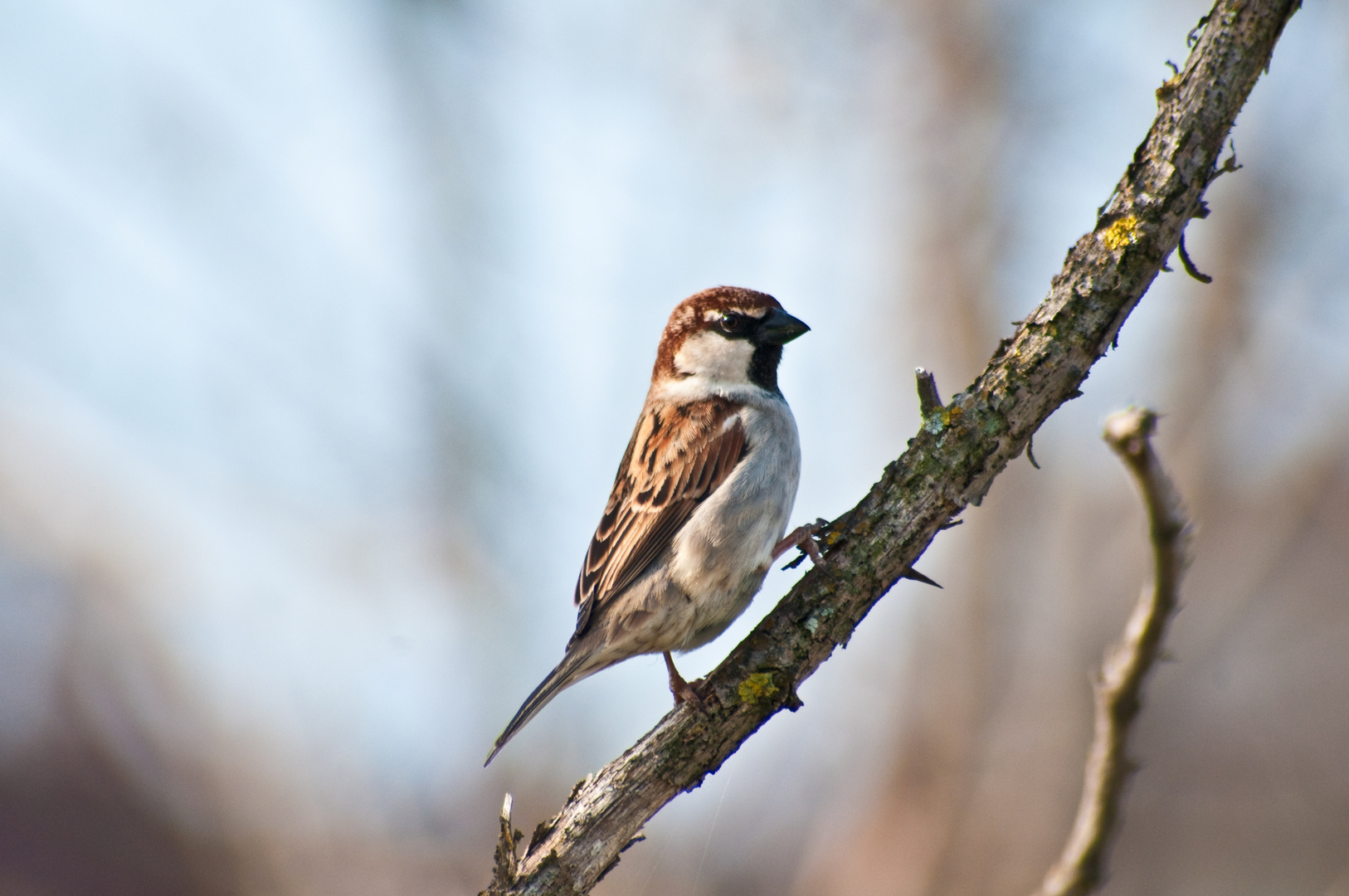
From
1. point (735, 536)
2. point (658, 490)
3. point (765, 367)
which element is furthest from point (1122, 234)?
point (765, 367)

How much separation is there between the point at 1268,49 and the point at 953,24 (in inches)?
306

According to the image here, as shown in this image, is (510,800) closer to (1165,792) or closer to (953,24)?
(1165,792)

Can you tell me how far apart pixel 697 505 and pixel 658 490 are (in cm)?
23

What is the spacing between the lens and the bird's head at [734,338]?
183 inches

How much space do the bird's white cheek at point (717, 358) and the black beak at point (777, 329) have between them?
2.8 inches

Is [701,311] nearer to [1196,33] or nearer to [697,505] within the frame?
[697,505]

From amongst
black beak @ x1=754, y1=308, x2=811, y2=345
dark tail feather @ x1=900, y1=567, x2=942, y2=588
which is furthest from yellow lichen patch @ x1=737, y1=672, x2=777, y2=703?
black beak @ x1=754, y1=308, x2=811, y2=345

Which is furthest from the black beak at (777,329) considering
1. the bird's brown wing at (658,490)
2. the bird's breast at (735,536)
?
the bird's breast at (735,536)

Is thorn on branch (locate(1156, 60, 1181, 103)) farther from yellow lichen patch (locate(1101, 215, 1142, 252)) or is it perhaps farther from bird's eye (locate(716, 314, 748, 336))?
bird's eye (locate(716, 314, 748, 336))

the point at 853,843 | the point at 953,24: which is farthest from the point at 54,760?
the point at 953,24

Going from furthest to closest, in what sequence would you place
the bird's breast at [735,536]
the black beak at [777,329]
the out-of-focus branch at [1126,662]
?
the black beak at [777,329] → the bird's breast at [735,536] → the out-of-focus branch at [1126,662]

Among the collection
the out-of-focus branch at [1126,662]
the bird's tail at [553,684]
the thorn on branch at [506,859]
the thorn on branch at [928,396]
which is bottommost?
the out-of-focus branch at [1126,662]

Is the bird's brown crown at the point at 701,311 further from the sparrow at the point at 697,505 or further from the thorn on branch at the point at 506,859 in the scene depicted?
the thorn on branch at the point at 506,859

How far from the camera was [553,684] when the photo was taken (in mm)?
3652
